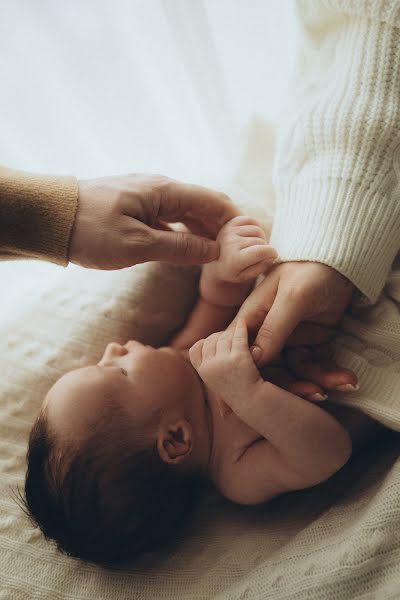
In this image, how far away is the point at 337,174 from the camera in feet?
2.86

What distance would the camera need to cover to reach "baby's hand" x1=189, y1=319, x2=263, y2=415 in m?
0.84

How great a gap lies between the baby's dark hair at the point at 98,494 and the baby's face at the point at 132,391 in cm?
3

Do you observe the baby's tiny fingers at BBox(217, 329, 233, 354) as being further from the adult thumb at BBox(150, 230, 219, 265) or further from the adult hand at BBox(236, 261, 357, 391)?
the adult thumb at BBox(150, 230, 219, 265)

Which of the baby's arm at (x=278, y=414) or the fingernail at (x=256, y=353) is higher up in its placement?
the fingernail at (x=256, y=353)

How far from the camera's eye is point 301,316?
84 cm

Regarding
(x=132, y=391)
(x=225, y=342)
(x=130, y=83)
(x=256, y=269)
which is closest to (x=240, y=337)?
(x=225, y=342)

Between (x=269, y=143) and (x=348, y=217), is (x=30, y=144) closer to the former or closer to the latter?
(x=269, y=143)

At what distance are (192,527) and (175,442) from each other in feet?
0.66

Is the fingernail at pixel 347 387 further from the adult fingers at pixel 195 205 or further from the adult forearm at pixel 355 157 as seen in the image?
the adult fingers at pixel 195 205

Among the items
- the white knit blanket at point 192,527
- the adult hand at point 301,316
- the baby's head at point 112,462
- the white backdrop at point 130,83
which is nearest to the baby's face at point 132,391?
the baby's head at point 112,462

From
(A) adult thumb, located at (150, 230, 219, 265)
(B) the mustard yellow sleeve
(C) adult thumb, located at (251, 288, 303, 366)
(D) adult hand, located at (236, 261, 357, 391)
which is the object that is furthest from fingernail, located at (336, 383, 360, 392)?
(B) the mustard yellow sleeve

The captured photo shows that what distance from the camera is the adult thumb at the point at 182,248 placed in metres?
0.88

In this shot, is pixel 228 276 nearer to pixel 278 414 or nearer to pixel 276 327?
pixel 276 327

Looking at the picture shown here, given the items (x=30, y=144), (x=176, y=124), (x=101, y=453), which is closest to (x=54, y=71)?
(x=30, y=144)
